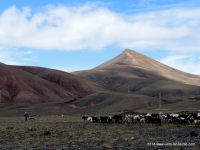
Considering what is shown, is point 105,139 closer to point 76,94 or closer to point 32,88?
point 32,88

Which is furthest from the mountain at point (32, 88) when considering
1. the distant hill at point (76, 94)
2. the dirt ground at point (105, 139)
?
the dirt ground at point (105, 139)

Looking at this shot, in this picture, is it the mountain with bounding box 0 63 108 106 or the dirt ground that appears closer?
the dirt ground

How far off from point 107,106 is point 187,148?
63.5 m

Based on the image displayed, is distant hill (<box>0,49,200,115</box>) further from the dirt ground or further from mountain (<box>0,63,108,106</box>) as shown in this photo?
the dirt ground

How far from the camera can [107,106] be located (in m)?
76.1

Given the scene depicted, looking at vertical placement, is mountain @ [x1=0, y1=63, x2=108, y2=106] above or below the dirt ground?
above

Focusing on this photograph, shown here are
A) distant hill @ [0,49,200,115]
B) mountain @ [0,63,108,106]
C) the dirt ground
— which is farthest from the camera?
mountain @ [0,63,108,106]

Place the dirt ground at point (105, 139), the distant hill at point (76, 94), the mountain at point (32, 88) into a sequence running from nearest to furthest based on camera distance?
the dirt ground at point (105, 139), the distant hill at point (76, 94), the mountain at point (32, 88)

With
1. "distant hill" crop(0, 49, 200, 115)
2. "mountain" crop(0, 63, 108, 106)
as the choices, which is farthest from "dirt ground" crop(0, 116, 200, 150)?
"mountain" crop(0, 63, 108, 106)

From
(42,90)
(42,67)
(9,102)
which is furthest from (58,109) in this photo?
(42,67)

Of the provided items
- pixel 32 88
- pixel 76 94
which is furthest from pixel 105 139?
pixel 76 94

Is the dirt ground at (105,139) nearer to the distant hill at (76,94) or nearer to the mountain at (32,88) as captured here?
the distant hill at (76,94)

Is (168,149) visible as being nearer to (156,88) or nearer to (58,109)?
(58,109)

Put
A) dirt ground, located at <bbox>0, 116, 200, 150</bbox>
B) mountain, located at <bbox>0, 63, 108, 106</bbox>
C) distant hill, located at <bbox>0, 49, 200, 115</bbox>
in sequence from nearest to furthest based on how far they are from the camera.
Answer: dirt ground, located at <bbox>0, 116, 200, 150</bbox> → distant hill, located at <bbox>0, 49, 200, 115</bbox> → mountain, located at <bbox>0, 63, 108, 106</bbox>
